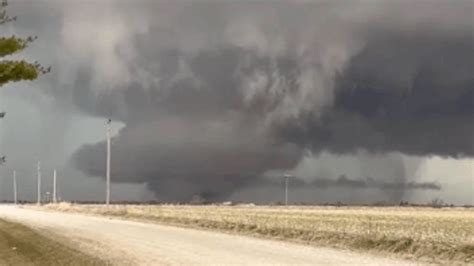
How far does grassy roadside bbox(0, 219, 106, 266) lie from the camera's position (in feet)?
88.6

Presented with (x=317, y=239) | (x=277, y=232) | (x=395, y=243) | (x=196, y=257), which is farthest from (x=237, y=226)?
(x=196, y=257)

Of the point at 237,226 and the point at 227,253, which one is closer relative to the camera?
the point at 227,253

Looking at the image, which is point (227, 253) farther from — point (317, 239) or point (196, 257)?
point (317, 239)

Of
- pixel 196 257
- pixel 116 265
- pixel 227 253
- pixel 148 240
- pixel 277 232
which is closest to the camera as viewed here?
pixel 116 265

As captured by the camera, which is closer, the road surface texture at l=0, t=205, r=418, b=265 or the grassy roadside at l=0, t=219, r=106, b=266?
the road surface texture at l=0, t=205, r=418, b=265

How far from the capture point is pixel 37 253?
30.4 m

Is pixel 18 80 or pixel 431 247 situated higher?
pixel 18 80

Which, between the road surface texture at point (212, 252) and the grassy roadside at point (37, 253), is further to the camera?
the grassy roadside at point (37, 253)

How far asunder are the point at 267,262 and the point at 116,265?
4.79m

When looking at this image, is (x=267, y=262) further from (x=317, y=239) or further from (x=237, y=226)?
(x=237, y=226)

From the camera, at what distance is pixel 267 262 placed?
1006 inches

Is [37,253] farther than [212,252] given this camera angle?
Yes

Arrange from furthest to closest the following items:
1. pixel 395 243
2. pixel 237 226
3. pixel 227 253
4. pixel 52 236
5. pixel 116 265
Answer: pixel 237 226, pixel 52 236, pixel 395 243, pixel 227 253, pixel 116 265

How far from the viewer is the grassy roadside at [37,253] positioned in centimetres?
2700
